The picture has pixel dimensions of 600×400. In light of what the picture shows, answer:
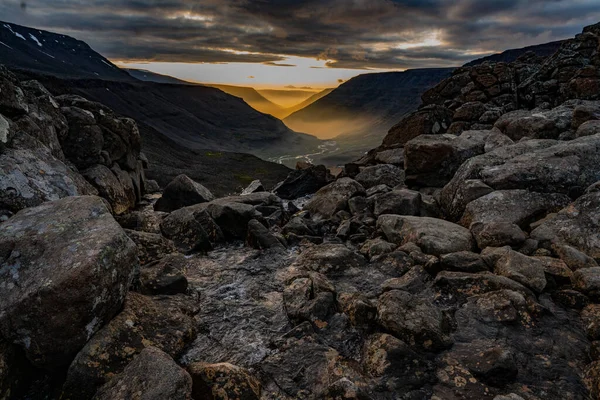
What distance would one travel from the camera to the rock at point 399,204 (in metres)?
19.2

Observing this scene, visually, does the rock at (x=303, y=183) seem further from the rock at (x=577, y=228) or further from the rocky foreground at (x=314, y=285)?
the rock at (x=577, y=228)

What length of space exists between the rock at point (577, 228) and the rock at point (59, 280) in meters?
14.7

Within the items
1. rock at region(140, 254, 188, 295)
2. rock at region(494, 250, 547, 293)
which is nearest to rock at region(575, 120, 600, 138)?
rock at region(494, 250, 547, 293)

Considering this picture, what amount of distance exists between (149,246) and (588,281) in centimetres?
1577

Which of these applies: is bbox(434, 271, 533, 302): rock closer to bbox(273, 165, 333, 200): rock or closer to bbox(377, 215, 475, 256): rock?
bbox(377, 215, 475, 256): rock

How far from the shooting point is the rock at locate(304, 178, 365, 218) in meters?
22.2

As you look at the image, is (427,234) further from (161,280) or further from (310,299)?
(161,280)

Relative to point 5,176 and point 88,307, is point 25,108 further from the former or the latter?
point 88,307

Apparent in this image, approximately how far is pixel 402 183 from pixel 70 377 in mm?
21878

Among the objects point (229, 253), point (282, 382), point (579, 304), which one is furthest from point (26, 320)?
point (579, 304)

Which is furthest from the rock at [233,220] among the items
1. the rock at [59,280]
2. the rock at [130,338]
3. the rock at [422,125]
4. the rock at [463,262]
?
the rock at [422,125]

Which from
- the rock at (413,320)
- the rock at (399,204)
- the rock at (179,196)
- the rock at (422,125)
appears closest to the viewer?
the rock at (413,320)

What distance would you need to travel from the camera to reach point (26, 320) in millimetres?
8617

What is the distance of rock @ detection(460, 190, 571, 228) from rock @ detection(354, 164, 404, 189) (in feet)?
30.3
